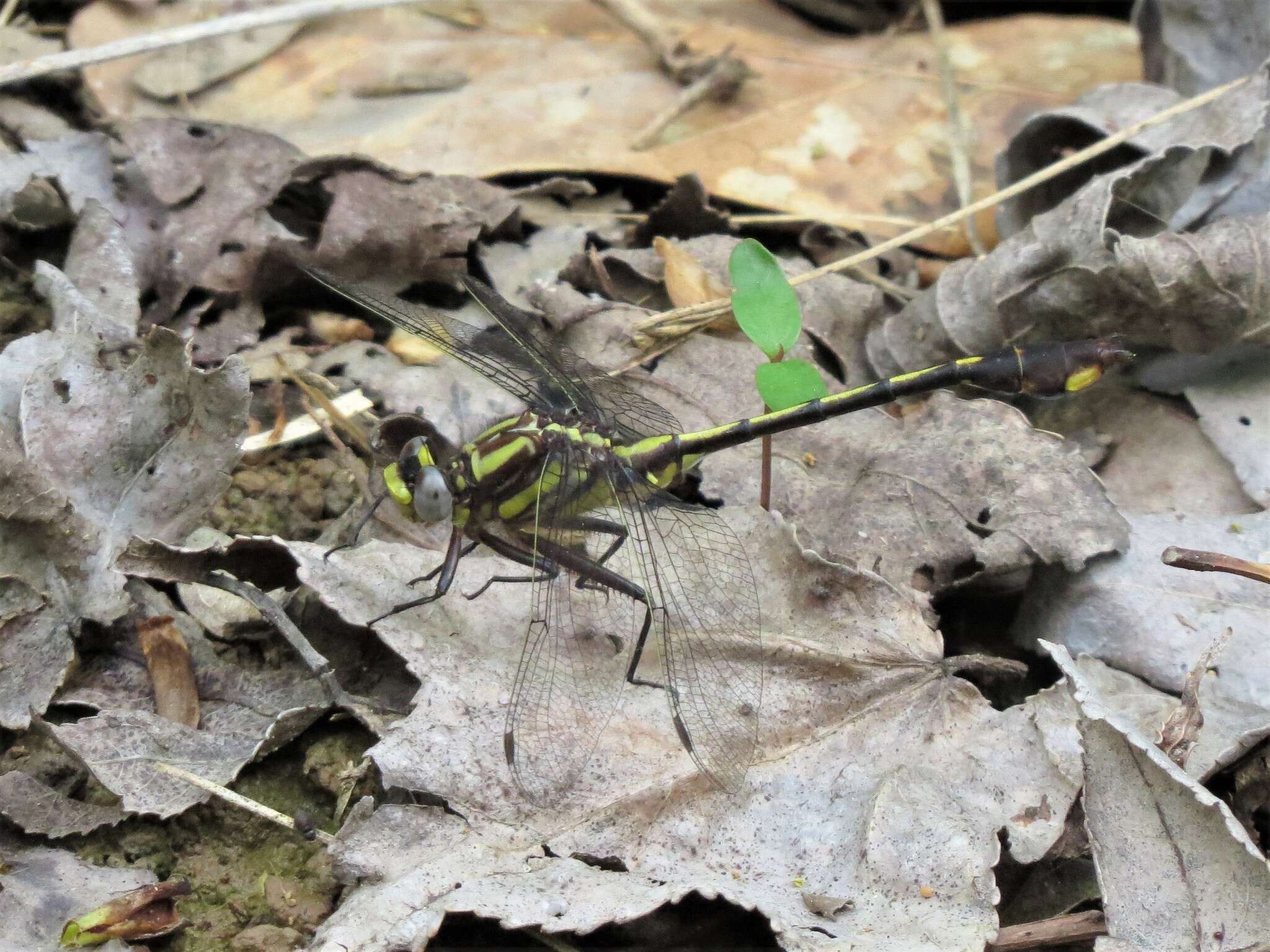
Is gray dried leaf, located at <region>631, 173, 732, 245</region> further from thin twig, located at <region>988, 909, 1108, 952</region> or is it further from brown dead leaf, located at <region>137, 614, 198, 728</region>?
thin twig, located at <region>988, 909, 1108, 952</region>

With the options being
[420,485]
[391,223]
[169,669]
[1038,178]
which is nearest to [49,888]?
[169,669]

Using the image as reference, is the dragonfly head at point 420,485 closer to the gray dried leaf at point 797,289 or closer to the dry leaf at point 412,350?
the dry leaf at point 412,350

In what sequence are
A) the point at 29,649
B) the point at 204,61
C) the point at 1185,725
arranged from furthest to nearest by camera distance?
the point at 204,61 → the point at 29,649 → the point at 1185,725

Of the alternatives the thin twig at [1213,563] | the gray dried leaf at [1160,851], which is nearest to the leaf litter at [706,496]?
the gray dried leaf at [1160,851]

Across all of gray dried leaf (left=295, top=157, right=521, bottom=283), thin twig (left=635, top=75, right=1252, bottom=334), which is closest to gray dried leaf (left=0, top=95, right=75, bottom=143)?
gray dried leaf (left=295, top=157, right=521, bottom=283)

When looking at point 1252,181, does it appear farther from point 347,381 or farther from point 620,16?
point 347,381

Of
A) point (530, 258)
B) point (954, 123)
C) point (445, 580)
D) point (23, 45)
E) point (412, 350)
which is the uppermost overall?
point (23, 45)

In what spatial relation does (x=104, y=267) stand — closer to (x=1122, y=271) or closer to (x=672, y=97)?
(x=672, y=97)

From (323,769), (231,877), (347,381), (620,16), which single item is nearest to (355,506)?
(347,381)
